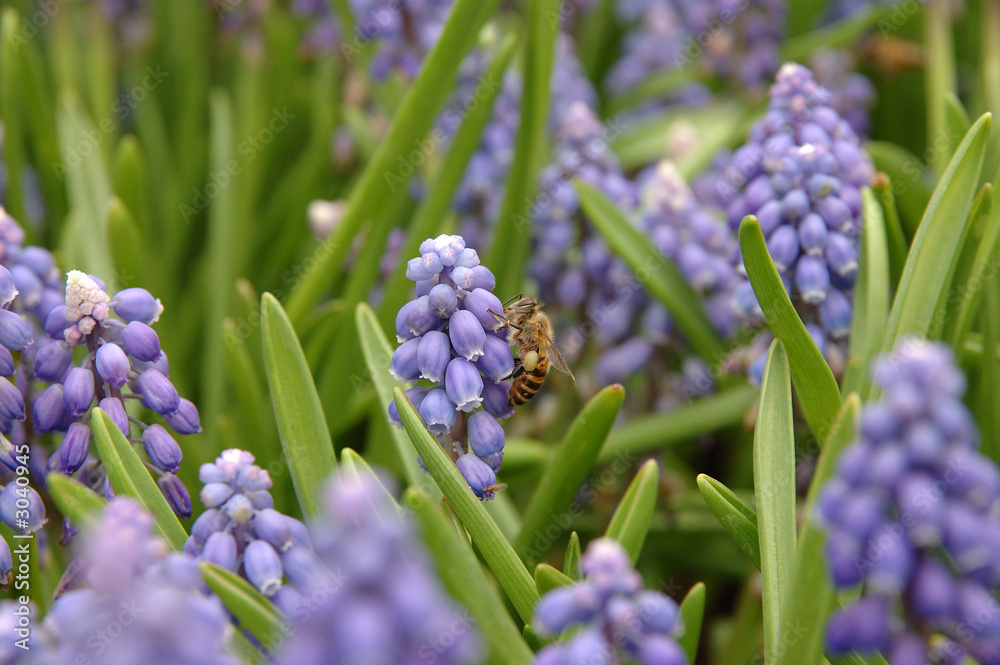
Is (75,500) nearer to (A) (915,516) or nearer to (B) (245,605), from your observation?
(B) (245,605)

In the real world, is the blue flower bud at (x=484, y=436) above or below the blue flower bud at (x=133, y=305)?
below

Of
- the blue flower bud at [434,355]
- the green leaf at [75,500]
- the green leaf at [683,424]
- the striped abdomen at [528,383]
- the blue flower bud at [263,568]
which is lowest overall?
the green leaf at [683,424]

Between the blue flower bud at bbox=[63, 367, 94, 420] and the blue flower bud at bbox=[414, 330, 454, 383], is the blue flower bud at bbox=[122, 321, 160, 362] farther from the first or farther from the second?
the blue flower bud at bbox=[414, 330, 454, 383]

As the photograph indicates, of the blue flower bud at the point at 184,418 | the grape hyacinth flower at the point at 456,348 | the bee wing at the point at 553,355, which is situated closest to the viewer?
the grape hyacinth flower at the point at 456,348

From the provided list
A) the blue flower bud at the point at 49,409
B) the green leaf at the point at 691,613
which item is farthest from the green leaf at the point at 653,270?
the blue flower bud at the point at 49,409

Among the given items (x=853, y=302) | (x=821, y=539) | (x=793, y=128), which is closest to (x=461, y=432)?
(x=821, y=539)

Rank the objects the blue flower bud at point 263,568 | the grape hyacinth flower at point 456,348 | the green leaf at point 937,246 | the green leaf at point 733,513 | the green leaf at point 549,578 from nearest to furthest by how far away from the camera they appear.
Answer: the blue flower bud at point 263,568 < the green leaf at point 549,578 < the grape hyacinth flower at point 456,348 < the green leaf at point 733,513 < the green leaf at point 937,246

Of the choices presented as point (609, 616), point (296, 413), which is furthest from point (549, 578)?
point (296, 413)

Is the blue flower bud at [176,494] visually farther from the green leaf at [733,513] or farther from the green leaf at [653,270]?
the green leaf at [653,270]

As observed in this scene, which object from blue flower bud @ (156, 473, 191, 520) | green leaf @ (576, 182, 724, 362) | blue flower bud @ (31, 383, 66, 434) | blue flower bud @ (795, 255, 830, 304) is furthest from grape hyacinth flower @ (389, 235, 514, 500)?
green leaf @ (576, 182, 724, 362)
